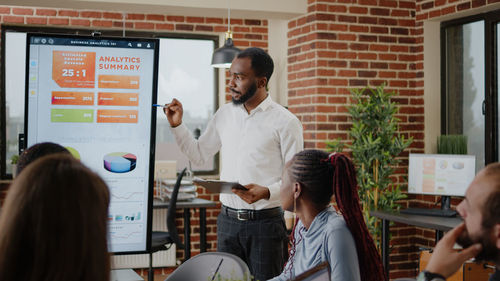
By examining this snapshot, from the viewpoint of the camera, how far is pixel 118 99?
93.4 inches

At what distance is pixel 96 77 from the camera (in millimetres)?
2359

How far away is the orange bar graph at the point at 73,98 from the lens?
230 cm

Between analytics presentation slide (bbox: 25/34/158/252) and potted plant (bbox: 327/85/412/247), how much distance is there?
3.05m

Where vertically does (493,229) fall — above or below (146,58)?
below

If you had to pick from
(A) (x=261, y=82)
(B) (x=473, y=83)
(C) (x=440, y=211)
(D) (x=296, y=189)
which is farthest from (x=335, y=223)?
(B) (x=473, y=83)

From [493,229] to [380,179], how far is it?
3653mm

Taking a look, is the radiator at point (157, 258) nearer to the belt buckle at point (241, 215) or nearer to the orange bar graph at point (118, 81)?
the belt buckle at point (241, 215)

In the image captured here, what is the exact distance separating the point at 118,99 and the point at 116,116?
65 mm

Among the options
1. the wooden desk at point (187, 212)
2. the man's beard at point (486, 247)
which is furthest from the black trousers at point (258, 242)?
the wooden desk at point (187, 212)

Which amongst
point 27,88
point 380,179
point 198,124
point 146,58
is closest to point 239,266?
point 146,58

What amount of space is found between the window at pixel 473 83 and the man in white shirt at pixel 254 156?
8.55 feet

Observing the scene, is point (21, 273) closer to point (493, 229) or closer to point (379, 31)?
point (493, 229)

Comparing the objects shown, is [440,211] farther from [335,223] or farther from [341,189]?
[335,223]

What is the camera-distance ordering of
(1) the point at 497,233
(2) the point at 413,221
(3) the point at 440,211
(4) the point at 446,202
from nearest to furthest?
(1) the point at 497,233
(2) the point at 413,221
(3) the point at 440,211
(4) the point at 446,202
